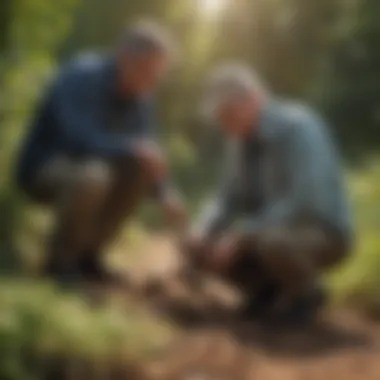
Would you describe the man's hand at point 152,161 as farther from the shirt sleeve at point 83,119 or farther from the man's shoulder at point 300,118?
the man's shoulder at point 300,118

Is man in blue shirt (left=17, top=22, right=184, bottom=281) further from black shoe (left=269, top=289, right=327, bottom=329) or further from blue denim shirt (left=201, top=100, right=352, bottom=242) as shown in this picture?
black shoe (left=269, top=289, right=327, bottom=329)

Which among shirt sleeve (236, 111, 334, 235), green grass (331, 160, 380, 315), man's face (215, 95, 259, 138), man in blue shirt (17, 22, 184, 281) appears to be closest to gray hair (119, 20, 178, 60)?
man in blue shirt (17, 22, 184, 281)

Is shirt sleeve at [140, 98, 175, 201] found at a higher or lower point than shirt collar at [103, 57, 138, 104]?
lower

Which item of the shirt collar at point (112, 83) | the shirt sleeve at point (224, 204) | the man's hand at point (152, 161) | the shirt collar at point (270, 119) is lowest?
the shirt sleeve at point (224, 204)

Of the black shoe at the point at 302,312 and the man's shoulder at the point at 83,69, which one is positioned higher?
the man's shoulder at the point at 83,69

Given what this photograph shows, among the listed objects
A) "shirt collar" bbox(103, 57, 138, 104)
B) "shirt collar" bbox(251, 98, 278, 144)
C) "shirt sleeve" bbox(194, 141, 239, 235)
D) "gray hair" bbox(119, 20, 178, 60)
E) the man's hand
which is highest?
"gray hair" bbox(119, 20, 178, 60)

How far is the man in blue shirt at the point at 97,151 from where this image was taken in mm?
1539

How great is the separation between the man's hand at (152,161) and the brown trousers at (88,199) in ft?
0.05

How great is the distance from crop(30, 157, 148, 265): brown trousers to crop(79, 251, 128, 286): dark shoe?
1 cm

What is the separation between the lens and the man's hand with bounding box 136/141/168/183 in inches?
60.7

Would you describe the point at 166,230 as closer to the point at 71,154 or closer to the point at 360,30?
the point at 71,154

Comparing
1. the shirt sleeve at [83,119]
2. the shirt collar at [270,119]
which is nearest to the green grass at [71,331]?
the shirt sleeve at [83,119]

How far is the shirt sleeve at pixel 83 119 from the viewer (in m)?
1.55

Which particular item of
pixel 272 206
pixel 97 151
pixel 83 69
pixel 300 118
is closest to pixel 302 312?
pixel 272 206
